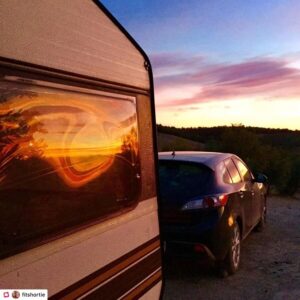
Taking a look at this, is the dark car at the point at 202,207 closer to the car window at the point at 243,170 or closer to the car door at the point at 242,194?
the car door at the point at 242,194

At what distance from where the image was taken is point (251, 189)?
8.47 meters

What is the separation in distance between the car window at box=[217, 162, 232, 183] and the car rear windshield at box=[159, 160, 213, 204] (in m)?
0.23

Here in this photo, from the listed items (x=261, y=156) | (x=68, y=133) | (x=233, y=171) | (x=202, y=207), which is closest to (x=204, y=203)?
(x=202, y=207)

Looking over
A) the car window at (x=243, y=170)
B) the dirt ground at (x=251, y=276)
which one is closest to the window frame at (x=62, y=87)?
the dirt ground at (x=251, y=276)

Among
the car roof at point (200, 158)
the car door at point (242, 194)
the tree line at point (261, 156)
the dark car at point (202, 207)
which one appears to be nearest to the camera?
the dark car at point (202, 207)

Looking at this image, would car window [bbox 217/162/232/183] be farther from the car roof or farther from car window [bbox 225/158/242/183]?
car window [bbox 225/158/242/183]

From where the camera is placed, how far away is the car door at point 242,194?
24.4ft

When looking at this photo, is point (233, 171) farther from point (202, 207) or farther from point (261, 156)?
point (261, 156)

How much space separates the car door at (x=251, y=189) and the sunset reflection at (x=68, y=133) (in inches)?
176

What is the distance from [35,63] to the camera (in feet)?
9.25

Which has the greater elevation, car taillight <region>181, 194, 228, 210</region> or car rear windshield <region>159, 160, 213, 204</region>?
car rear windshield <region>159, 160, 213, 204</region>

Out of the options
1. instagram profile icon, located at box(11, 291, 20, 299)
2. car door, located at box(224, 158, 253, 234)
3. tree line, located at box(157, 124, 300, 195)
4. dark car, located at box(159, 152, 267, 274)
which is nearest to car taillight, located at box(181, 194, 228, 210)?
dark car, located at box(159, 152, 267, 274)

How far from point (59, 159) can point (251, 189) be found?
5852 mm

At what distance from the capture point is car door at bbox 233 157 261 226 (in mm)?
8203
